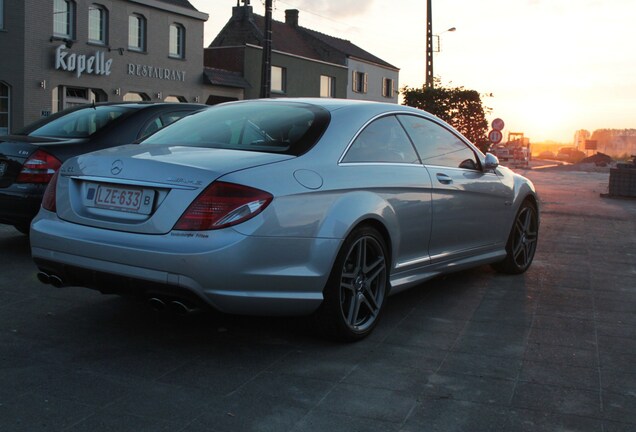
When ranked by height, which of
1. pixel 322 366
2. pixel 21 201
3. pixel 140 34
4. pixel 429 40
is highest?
pixel 429 40

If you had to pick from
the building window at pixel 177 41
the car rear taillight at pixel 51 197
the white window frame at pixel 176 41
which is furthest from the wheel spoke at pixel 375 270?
the building window at pixel 177 41

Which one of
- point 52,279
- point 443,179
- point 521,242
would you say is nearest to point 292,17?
point 521,242

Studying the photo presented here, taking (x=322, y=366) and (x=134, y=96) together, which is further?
(x=134, y=96)

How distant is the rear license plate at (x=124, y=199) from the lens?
384 cm

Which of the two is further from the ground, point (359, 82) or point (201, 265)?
point (359, 82)

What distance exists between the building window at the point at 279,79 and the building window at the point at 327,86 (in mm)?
4131

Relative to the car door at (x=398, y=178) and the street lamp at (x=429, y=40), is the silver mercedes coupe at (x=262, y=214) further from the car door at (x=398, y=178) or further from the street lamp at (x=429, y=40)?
the street lamp at (x=429, y=40)

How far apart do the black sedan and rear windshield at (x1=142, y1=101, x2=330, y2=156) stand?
1.34 m

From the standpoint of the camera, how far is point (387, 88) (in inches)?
2285

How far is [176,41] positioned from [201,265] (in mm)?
33701

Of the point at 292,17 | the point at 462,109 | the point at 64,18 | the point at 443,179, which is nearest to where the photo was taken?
the point at 443,179

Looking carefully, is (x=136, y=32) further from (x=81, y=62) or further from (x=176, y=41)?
(x=81, y=62)

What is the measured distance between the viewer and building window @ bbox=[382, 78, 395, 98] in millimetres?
57312

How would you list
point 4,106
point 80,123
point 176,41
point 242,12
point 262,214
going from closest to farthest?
point 262,214 < point 80,123 < point 4,106 < point 176,41 < point 242,12
